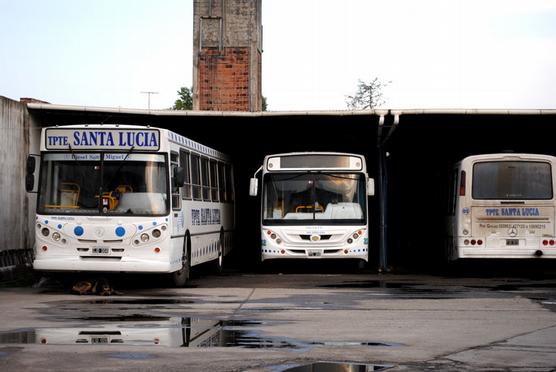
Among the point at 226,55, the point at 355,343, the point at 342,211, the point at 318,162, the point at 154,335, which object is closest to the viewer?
the point at 355,343

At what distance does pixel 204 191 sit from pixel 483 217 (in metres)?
6.23

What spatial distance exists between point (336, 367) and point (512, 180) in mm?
16071

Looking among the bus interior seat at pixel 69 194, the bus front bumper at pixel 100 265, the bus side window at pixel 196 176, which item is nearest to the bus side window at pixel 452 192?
the bus side window at pixel 196 176

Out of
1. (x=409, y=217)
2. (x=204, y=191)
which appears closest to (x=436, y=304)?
(x=204, y=191)

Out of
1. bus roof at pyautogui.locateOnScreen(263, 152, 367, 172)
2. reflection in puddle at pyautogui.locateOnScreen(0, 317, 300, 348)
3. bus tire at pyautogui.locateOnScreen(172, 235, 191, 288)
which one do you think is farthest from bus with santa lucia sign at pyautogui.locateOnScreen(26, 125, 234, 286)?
bus roof at pyautogui.locateOnScreen(263, 152, 367, 172)

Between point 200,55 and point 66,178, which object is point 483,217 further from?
point 200,55

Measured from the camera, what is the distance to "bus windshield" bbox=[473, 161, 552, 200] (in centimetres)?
2481

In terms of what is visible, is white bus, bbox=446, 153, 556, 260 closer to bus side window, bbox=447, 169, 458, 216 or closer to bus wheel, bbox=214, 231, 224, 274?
bus side window, bbox=447, 169, 458, 216

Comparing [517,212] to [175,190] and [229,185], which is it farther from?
[175,190]

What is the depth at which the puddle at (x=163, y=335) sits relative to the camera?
444 inches

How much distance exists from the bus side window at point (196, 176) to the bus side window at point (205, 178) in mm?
508

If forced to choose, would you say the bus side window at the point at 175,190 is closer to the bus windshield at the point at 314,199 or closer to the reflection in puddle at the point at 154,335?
the bus windshield at the point at 314,199

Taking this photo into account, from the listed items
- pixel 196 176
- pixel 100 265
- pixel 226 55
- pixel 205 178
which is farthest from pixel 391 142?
pixel 100 265

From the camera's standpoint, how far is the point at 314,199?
25.3 m
